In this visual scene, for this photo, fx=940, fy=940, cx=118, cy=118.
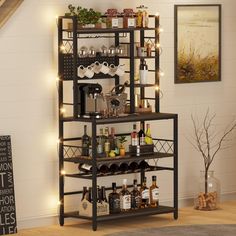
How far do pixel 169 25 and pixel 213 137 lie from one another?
1324mm

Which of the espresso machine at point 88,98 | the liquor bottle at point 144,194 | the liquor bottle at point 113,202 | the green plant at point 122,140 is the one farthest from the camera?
the liquor bottle at point 144,194

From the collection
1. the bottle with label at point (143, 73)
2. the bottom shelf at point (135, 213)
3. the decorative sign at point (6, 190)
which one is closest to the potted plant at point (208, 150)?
the bottom shelf at point (135, 213)

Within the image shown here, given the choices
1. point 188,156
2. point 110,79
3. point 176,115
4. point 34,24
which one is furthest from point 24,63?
point 188,156

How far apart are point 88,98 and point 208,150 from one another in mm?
1740

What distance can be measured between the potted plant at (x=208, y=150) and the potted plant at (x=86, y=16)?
1.76m

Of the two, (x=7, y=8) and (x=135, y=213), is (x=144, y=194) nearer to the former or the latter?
(x=135, y=213)

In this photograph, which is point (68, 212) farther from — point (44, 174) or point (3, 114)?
point (3, 114)

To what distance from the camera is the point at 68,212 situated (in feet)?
29.5

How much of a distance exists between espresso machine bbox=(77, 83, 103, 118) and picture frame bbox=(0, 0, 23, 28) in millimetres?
918

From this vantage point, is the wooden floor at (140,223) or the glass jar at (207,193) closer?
the wooden floor at (140,223)

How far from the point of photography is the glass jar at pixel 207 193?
9.62 m

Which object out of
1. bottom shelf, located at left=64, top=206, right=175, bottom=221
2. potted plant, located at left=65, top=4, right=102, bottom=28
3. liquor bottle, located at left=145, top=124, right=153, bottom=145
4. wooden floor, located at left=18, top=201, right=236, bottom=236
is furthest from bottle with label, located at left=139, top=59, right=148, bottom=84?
wooden floor, located at left=18, top=201, right=236, bottom=236

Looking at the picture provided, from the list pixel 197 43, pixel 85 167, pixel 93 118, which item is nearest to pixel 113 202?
pixel 85 167

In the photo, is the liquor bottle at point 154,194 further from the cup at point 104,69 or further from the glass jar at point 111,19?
the glass jar at point 111,19
